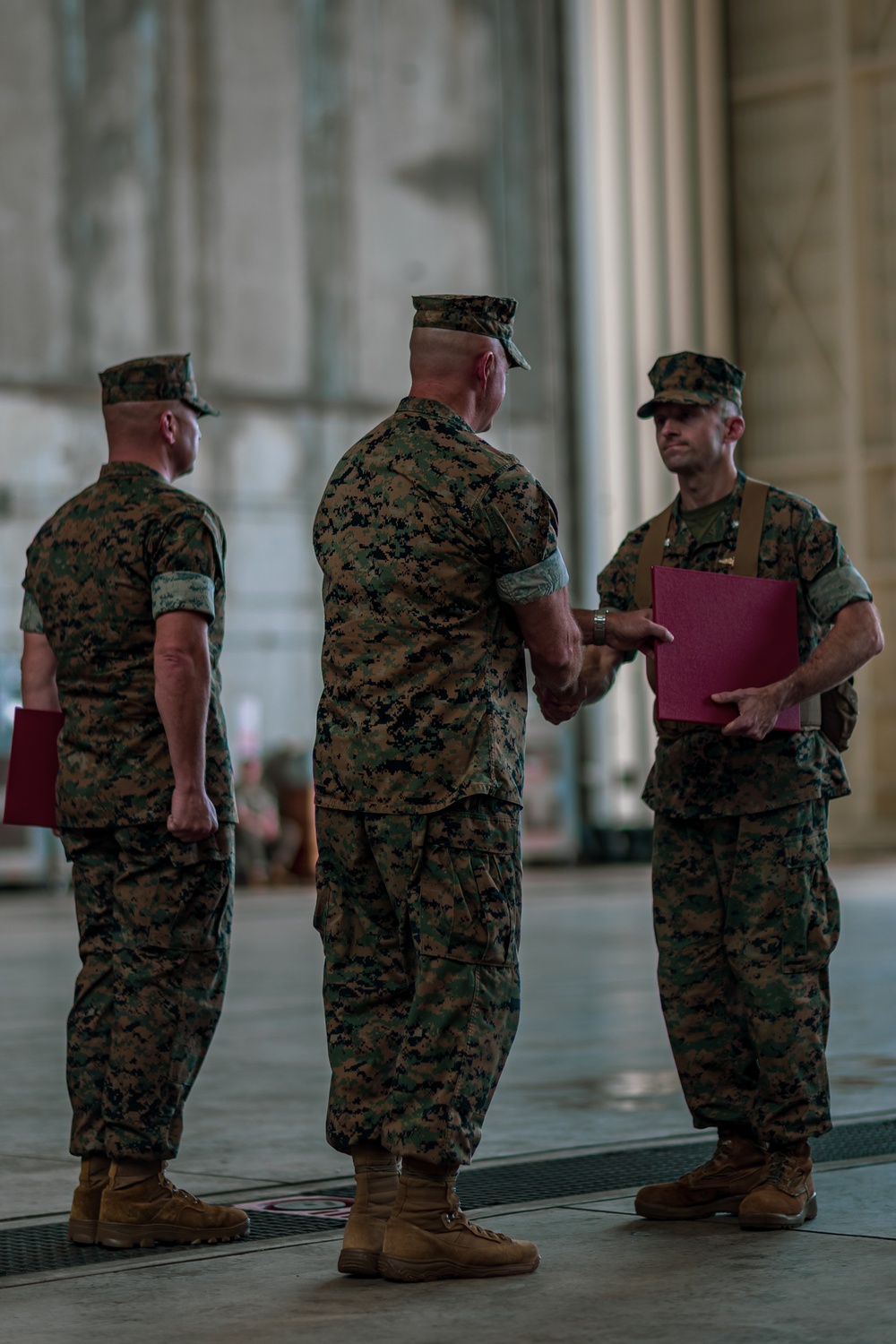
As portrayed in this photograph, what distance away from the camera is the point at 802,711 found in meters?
4.84

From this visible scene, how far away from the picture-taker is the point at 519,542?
4113 mm

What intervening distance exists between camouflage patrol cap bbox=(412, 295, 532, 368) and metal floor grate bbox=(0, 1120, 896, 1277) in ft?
6.72

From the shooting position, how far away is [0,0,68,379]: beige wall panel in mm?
24531

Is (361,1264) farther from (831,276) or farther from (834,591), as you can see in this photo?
(831,276)

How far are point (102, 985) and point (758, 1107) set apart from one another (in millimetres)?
1535

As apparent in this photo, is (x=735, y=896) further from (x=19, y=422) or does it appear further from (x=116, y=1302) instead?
(x=19, y=422)

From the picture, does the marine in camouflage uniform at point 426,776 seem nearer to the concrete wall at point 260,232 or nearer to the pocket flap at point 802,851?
the pocket flap at point 802,851

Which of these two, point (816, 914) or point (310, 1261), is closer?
point (310, 1261)

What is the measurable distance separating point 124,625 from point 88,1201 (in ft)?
4.28

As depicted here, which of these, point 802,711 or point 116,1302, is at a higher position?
point 802,711

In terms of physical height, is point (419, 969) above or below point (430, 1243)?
above

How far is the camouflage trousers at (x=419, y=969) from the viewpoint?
13.1 feet

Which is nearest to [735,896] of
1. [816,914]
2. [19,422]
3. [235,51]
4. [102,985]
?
[816,914]

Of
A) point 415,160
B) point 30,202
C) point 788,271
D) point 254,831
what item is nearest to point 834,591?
point 254,831
